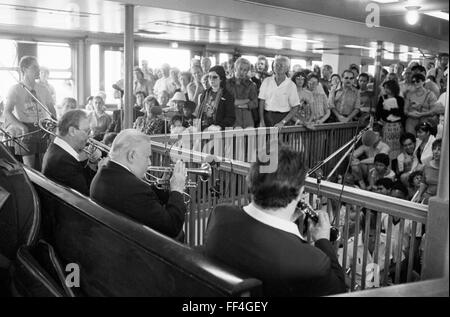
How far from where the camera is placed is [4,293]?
2.38m

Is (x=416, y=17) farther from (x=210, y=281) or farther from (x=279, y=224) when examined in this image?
(x=210, y=281)

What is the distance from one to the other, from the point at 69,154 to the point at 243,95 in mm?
2932

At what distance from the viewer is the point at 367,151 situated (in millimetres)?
5820

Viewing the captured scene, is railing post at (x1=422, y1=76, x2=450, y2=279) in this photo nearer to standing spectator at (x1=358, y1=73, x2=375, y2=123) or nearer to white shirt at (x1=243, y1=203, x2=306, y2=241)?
white shirt at (x1=243, y1=203, x2=306, y2=241)

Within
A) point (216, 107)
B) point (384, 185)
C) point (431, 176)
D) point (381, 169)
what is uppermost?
point (216, 107)

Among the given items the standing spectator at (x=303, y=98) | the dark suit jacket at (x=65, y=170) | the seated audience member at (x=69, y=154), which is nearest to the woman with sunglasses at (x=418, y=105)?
the standing spectator at (x=303, y=98)

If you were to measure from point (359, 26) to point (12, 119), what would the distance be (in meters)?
4.08

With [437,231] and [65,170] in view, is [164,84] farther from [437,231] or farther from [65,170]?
[437,231]

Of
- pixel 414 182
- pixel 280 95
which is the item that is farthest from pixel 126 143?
pixel 280 95

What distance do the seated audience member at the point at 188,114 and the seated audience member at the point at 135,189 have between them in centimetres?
292

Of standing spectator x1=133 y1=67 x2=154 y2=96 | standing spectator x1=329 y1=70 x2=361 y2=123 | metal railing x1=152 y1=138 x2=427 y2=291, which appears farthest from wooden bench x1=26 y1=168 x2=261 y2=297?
standing spectator x1=133 y1=67 x2=154 y2=96

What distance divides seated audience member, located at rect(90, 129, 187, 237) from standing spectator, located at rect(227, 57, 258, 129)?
3033 mm

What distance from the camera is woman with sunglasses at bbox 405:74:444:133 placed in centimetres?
570

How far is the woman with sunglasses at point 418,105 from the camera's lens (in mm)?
5703
